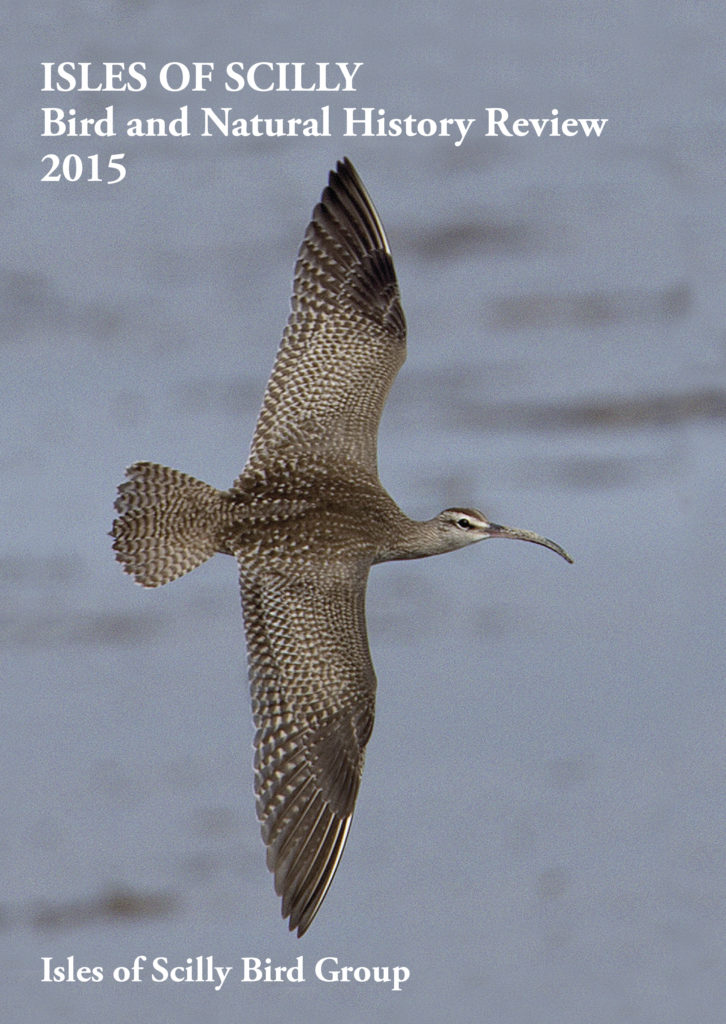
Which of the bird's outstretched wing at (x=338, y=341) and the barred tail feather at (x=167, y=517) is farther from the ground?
the bird's outstretched wing at (x=338, y=341)

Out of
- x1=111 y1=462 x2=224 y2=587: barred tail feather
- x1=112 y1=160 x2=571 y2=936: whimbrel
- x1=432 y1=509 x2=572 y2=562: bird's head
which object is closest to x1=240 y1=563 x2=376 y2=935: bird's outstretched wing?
x1=112 y1=160 x2=571 y2=936: whimbrel

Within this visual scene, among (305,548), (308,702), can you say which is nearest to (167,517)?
(305,548)

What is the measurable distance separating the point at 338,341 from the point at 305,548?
1138 mm

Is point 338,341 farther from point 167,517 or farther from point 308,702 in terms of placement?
point 308,702

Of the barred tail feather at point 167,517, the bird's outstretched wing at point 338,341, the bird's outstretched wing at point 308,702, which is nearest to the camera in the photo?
the bird's outstretched wing at point 308,702

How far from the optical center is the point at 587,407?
1775 cm

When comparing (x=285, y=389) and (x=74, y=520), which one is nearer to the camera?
(x=285, y=389)

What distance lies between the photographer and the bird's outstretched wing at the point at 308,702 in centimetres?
1103

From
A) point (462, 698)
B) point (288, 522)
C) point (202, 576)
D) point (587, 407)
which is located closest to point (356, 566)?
point (288, 522)

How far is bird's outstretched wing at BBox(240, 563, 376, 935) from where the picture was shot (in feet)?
36.2

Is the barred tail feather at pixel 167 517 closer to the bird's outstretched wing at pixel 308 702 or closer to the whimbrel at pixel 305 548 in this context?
the whimbrel at pixel 305 548

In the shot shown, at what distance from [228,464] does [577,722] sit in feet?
10.0

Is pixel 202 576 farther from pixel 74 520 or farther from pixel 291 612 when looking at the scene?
pixel 291 612

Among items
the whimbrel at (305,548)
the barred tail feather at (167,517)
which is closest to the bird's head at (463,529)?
the whimbrel at (305,548)
